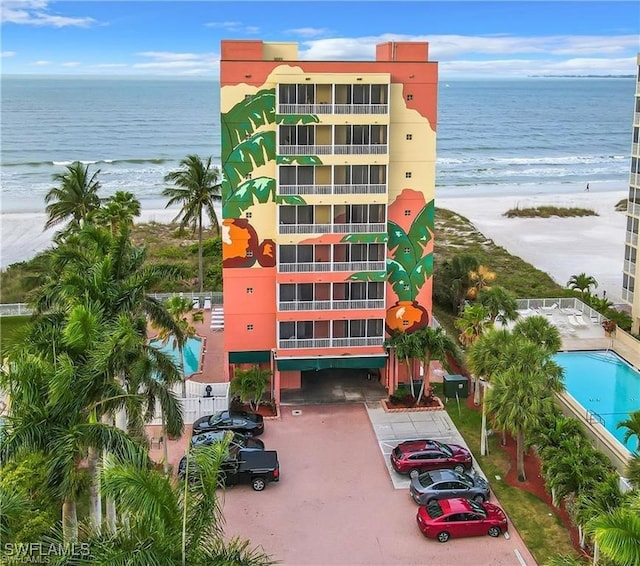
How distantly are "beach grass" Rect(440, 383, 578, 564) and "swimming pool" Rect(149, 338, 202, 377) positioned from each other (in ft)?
44.5

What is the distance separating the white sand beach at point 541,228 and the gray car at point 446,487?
3157 centimetres

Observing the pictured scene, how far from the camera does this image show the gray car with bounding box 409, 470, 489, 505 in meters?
23.8

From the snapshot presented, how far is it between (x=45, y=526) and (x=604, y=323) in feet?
106

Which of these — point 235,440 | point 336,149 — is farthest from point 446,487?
point 336,149

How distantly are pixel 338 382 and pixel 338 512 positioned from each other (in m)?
11.0

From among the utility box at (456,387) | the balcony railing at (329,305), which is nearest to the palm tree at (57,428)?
the balcony railing at (329,305)

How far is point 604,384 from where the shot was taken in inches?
1353

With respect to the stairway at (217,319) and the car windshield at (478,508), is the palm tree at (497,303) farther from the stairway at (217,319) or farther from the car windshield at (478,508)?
the stairway at (217,319)

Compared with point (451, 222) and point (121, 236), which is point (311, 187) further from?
point (451, 222)

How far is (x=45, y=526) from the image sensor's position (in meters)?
15.2

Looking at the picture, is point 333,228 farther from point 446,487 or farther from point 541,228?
point 541,228

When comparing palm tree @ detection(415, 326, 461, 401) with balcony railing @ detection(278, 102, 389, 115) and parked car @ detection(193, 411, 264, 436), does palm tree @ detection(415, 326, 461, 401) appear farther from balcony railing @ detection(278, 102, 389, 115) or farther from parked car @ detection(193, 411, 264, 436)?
balcony railing @ detection(278, 102, 389, 115)

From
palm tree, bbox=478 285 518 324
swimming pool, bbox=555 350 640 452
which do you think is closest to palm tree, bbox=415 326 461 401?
palm tree, bbox=478 285 518 324

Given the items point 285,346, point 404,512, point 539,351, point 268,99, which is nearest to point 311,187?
point 268,99
